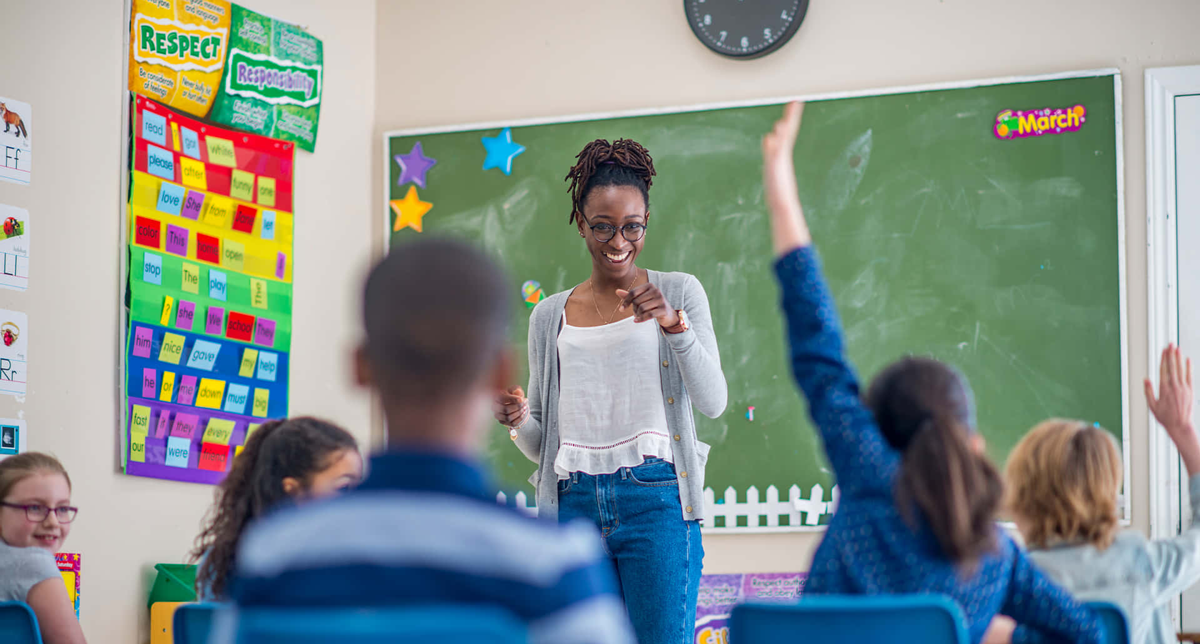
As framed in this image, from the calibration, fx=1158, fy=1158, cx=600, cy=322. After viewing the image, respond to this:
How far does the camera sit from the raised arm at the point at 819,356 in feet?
4.63

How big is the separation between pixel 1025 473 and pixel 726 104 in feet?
8.02

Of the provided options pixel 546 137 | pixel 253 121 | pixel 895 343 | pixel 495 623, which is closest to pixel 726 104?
pixel 546 137

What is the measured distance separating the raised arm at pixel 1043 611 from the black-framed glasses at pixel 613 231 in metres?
1.17

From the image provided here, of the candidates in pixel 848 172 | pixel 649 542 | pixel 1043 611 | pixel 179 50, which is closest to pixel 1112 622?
pixel 1043 611

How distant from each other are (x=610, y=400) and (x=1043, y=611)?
1.07 metres

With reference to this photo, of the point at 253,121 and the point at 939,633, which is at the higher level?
the point at 253,121

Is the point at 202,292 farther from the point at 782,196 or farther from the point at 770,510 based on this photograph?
the point at 782,196

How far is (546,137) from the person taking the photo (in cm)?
424

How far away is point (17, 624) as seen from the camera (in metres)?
1.65

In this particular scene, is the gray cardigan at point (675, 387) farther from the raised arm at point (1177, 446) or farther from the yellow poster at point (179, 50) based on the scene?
the yellow poster at point (179, 50)

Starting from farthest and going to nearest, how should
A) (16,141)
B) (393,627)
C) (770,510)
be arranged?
(770,510)
(16,141)
(393,627)

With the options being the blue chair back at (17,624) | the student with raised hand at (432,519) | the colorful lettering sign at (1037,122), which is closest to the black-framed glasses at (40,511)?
the blue chair back at (17,624)

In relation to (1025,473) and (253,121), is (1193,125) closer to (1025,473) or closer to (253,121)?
(1025,473)

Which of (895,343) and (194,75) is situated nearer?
(194,75)
